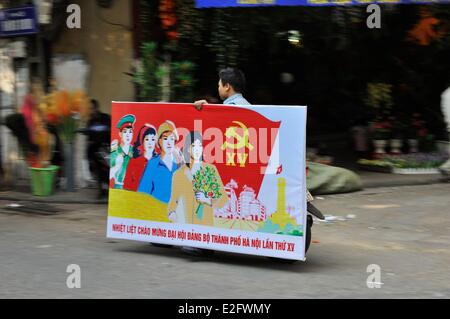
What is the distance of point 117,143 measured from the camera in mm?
7438

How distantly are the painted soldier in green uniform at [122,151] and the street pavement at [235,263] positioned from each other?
0.80 metres

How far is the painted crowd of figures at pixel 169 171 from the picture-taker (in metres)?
6.82

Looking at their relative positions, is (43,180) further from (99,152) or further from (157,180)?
(157,180)

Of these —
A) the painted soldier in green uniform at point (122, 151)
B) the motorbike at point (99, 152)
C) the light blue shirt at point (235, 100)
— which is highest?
the light blue shirt at point (235, 100)

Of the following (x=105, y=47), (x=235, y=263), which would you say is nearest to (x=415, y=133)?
(x=105, y=47)

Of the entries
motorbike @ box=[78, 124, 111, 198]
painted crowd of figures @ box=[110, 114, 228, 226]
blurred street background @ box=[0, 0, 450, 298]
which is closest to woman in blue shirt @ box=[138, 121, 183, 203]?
painted crowd of figures @ box=[110, 114, 228, 226]

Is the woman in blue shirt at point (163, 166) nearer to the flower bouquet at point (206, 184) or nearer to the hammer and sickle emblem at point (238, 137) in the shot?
the flower bouquet at point (206, 184)

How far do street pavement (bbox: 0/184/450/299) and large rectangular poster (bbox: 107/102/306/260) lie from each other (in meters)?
0.31

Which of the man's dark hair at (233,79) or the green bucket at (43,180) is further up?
the man's dark hair at (233,79)

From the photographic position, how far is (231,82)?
704 centimetres

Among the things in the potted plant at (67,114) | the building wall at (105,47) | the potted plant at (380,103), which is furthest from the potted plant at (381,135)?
the potted plant at (67,114)

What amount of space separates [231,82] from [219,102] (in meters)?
6.65

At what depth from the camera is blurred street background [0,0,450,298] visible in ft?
21.5
